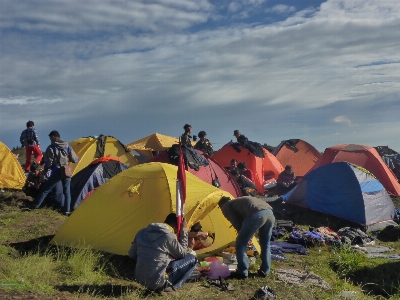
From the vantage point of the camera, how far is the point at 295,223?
12.2 m

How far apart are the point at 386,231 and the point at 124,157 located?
27.4ft

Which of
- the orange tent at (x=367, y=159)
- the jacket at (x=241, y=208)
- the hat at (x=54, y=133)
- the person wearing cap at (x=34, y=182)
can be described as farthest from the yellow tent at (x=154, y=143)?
the jacket at (x=241, y=208)

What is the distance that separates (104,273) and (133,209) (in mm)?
1408

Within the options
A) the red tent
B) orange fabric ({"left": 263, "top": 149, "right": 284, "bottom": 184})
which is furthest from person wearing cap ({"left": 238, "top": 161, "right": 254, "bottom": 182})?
orange fabric ({"left": 263, "top": 149, "right": 284, "bottom": 184})

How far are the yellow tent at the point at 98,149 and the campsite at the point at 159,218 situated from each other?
220cm

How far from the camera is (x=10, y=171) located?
46.1ft

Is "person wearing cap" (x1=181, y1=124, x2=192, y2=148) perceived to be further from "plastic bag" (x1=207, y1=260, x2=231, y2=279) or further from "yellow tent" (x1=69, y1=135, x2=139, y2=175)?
"plastic bag" (x1=207, y1=260, x2=231, y2=279)

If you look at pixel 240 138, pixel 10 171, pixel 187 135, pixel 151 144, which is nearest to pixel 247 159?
pixel 240 138

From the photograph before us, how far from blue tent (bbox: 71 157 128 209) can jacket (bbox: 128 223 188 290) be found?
582cm

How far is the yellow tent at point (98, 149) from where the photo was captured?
1472 cm

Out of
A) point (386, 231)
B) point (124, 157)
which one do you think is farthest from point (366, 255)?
point (124, 157)

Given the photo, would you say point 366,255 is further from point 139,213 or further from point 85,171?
point 85,171

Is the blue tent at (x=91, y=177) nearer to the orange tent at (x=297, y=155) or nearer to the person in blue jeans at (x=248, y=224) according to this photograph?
the person in blue jeans at (x=248, y=224)

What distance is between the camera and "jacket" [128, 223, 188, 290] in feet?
20.7
